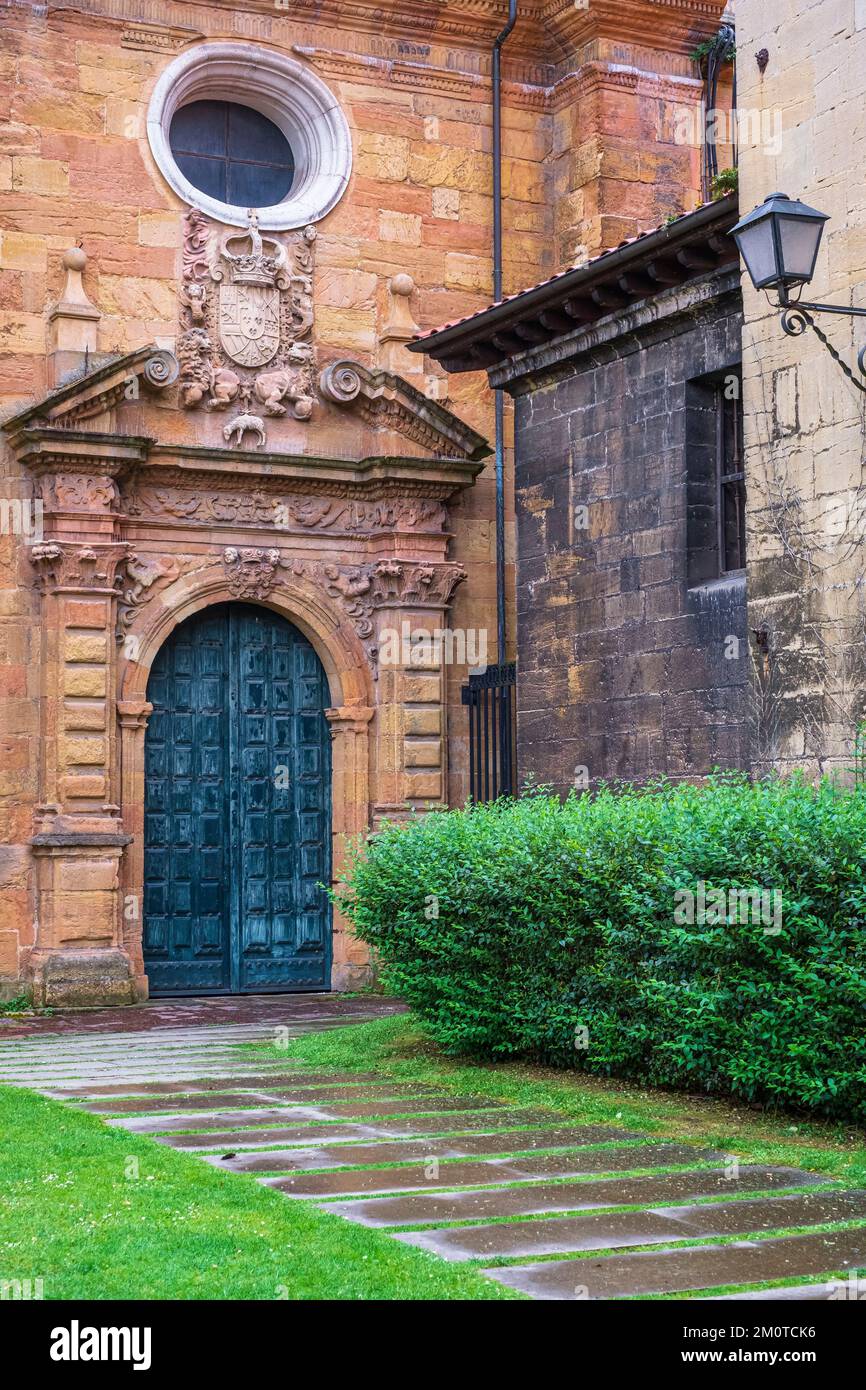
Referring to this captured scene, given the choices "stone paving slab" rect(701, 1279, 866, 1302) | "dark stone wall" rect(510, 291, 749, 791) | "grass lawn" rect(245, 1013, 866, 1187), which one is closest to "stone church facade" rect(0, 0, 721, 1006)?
"dark stone wall" rect(510, 291, 749, 791)

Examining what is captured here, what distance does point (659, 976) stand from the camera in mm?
8773

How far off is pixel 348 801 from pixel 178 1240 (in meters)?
A: 10.3

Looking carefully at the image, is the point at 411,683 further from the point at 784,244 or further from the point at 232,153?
the point at 784,244

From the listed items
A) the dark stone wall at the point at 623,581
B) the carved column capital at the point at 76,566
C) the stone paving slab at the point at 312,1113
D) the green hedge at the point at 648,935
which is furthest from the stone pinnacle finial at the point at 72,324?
the stone paving slab at the point at 312,1113

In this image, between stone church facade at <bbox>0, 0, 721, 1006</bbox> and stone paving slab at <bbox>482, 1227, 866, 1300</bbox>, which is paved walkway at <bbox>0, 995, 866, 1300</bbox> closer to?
stone paving slab at <bbox>482, 1227, 866, 1300</bbox>

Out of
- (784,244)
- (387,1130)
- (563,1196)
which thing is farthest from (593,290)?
(563,1196)

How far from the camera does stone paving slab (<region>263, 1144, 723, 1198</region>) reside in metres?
6.82

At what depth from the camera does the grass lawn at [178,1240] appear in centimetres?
521

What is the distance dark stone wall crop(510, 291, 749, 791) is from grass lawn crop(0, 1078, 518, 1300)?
586 cm

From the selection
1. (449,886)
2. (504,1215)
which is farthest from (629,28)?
(504,1215)

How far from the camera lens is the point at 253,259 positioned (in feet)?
52.0

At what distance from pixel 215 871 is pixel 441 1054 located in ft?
18.3

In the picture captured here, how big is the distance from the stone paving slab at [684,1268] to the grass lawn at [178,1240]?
0.18 meters

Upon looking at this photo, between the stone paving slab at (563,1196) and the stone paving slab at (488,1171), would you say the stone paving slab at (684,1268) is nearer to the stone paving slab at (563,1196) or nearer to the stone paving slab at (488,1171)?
the stone paving slab at (563,1196)
